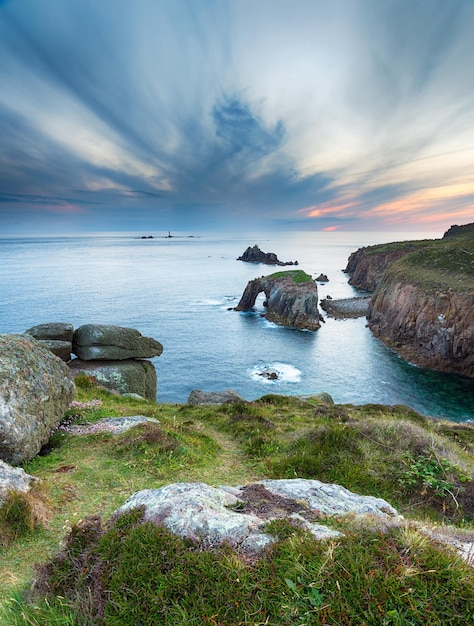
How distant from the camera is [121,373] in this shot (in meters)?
29.3

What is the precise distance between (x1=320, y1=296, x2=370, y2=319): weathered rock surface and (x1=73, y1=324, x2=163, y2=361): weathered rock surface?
247 ft

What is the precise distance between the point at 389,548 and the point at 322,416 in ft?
61.8

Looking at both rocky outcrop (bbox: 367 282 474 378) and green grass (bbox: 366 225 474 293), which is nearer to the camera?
rocky outcrop (bbox: 367 282 474 378)

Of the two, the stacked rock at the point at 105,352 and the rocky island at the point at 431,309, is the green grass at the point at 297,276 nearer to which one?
the rocky island at the point at 431,309

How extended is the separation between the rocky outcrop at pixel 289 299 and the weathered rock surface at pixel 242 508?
7681 cm

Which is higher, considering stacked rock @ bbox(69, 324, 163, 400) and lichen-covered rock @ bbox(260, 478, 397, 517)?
lichen-covered rock @ bbox(260, 478, 397, 517)

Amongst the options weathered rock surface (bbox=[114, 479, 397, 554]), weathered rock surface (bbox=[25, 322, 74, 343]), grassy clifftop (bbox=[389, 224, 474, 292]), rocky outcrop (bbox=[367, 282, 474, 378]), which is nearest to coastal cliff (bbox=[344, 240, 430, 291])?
grassy clifftop (bbox=[389, 224, 474, 292])

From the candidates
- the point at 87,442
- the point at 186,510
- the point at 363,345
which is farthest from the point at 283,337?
the point at 186,510

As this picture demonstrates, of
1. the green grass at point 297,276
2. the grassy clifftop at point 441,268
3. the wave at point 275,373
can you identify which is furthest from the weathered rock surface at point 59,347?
the green grass at point 297,276

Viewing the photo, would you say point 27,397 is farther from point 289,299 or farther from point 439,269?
point 439,269

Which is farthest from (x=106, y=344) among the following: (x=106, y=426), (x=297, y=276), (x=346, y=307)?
(x=346, y=307)

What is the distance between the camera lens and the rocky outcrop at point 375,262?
144 m

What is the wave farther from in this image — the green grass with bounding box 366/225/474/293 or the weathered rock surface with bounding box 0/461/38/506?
the weathered rock surface with bounding box 0/461/38/506

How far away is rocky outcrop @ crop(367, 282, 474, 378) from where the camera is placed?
57.8 m
